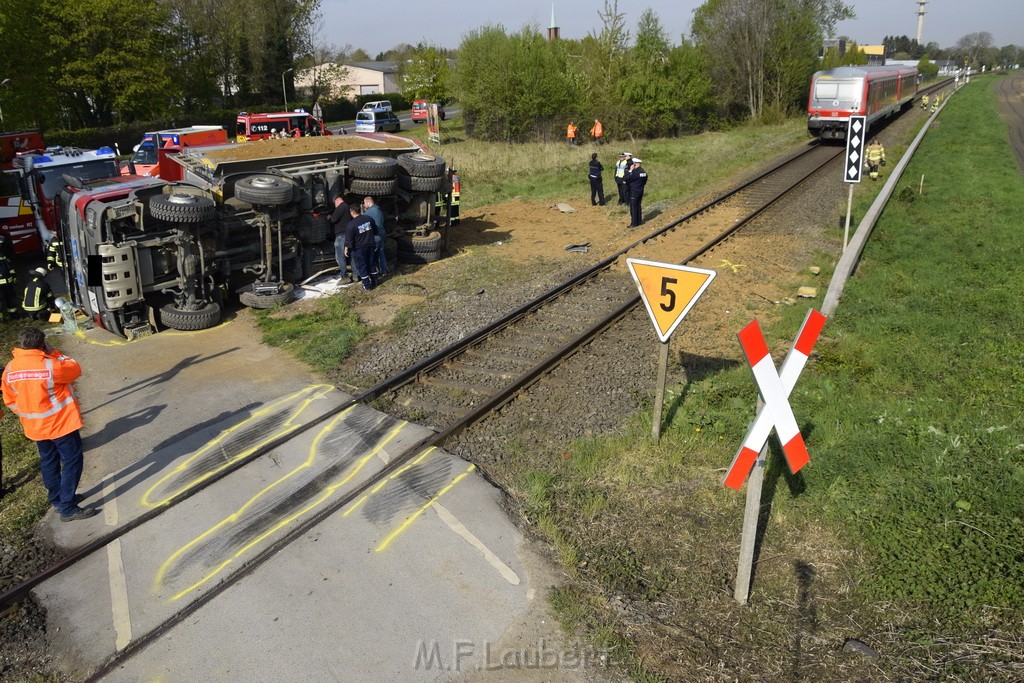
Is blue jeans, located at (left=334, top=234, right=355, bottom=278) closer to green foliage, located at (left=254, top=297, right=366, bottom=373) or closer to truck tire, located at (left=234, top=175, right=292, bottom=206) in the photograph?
green foliage, located at (left=254, top=297, right=366, bottom=373)

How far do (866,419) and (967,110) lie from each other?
149 ft


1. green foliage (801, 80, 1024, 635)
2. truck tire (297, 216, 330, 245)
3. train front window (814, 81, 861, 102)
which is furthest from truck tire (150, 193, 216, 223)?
train front window (814, 81, 861, 102)

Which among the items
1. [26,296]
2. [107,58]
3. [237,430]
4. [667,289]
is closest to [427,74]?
[107,58]

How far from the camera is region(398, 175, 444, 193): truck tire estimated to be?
42.0ft

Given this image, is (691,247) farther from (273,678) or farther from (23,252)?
(23,252)

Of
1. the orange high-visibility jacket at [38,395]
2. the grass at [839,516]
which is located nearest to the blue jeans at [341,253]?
the orange high-visibility jacket at [38,395]

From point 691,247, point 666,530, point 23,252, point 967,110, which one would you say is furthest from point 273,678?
point 967,110

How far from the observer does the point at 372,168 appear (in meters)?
12.1

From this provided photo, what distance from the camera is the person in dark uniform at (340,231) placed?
12.1 meters

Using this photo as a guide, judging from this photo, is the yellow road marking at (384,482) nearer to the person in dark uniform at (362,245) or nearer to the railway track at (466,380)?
the railway track at (466,380)

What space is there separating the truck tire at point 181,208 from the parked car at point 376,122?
35811 millimetres

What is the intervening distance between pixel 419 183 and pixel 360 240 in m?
1.85

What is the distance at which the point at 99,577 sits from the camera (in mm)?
5250

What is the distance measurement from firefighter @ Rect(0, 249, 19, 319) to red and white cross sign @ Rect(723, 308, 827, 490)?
11.3m
